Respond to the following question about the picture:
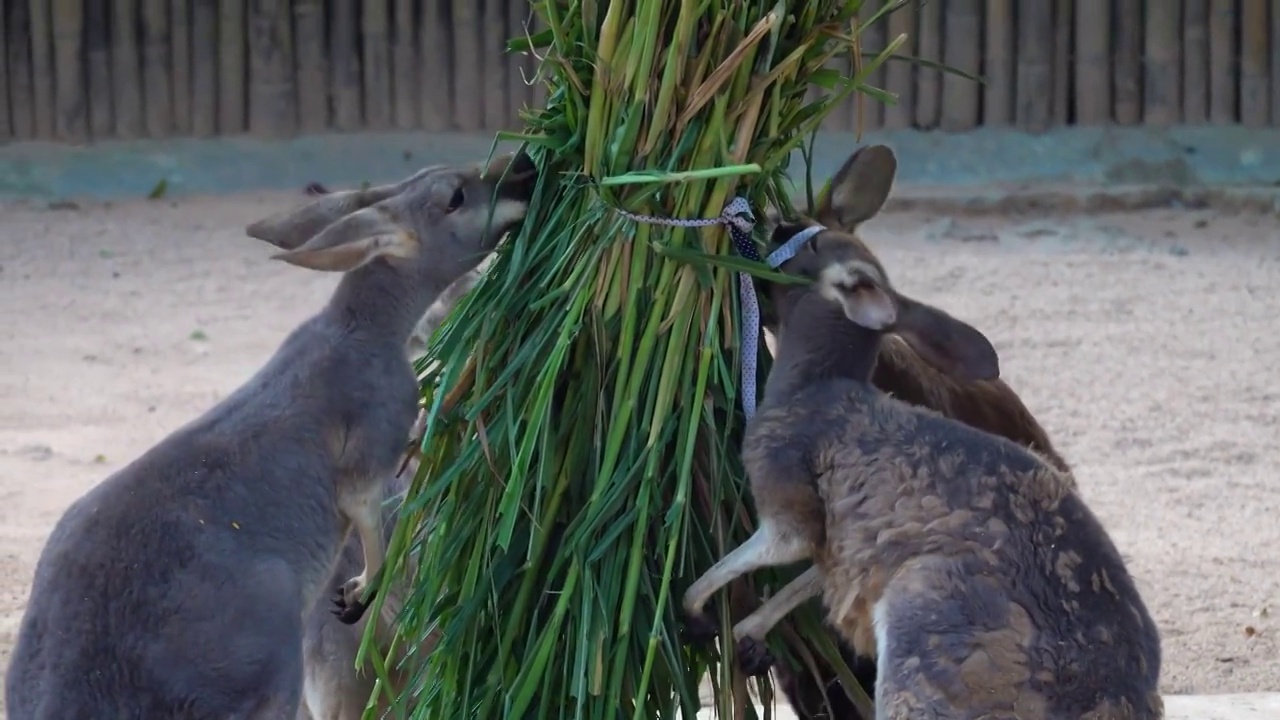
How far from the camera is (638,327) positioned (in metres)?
3.24

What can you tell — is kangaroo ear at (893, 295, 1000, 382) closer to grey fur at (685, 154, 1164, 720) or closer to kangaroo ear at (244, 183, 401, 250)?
grey fur at (685, 154, 1164, 720)

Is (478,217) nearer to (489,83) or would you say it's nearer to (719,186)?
(719,186)

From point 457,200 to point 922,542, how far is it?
4.13 feet

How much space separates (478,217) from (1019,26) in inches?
299

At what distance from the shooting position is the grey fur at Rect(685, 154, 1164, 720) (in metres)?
2.96

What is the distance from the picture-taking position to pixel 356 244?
12.0 feet

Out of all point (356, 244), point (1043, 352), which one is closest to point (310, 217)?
point (356, 244)

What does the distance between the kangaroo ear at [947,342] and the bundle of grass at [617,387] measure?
0.32 metres

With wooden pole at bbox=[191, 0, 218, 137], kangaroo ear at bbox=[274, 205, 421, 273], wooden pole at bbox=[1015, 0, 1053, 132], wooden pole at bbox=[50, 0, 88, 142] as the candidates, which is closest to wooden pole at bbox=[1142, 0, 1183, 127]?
wooden pole at bbox=[1015, 0, 1053, 132]

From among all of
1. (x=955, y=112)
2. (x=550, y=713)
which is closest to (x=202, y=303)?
(x=955, y=112)

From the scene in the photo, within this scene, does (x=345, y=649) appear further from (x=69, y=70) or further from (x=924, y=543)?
(x=69, y=70)

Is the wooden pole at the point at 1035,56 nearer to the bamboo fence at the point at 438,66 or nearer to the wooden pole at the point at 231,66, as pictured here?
the bamboo fence at the point at 438,66

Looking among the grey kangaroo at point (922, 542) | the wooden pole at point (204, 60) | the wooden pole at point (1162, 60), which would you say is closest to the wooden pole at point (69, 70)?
the wooden pole at point (204, 60)

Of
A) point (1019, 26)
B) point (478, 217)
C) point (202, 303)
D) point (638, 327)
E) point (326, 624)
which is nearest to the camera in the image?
point (638, 327)
